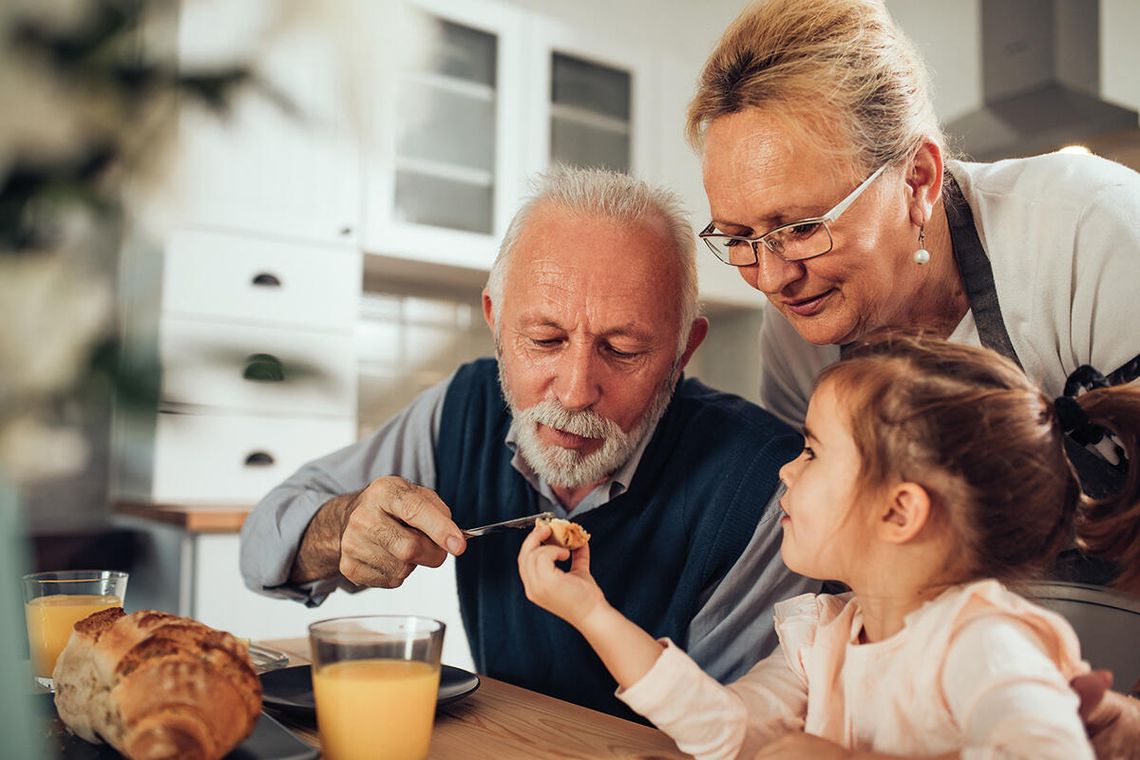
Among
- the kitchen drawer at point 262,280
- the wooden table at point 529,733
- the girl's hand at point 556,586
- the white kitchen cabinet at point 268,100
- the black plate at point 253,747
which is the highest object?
the kitchen drawer at point 262,280

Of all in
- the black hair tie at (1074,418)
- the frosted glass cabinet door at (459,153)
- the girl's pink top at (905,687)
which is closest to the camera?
the girl's pink top at (905,687)

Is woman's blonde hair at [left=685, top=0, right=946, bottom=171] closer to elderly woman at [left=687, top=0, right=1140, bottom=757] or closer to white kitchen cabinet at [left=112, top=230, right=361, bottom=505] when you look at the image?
elderly woman at [left=687, top=0, right=1140, bottom=757]

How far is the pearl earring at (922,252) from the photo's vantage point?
120 centimetres

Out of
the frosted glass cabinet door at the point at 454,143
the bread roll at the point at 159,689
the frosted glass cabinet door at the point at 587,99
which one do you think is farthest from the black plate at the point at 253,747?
the frosted glass cabinet door at the point at 587,99

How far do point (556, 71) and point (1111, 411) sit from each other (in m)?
2.94

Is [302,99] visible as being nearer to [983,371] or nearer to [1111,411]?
[983,371]

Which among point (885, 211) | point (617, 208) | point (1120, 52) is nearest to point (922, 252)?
point (885, 211)

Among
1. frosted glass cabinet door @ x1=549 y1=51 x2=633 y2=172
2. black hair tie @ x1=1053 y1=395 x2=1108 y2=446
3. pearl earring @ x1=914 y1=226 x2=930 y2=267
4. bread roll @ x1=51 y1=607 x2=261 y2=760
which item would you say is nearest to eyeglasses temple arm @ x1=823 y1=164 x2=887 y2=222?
pearl earring @ x1=914 y1=226 x2=930 y2=267

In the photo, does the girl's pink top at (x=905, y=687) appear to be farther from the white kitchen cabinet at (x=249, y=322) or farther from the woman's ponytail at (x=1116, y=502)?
the white kitchen cabinet at (x=249, y=322)

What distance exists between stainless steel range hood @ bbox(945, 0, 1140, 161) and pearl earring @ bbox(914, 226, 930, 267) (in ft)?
5.17

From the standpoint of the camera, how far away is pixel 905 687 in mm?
758

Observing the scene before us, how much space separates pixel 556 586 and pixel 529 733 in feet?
0.49

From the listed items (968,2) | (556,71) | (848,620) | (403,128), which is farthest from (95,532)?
(968,2)

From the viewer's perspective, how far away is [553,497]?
4.70 ft
